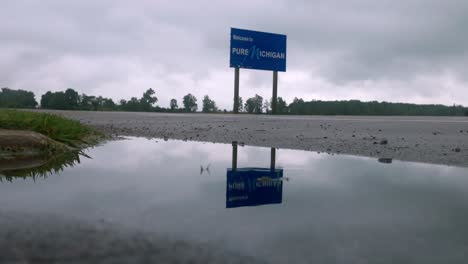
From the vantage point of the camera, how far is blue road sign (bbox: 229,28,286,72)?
72.9 feet

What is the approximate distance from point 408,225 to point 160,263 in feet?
3.13

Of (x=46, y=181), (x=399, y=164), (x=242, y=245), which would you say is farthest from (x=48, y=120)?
(x=242, y=245)

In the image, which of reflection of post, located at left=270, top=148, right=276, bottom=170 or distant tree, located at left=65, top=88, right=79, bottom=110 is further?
distant tree, located at left=65, top=88, right=79, bottom=110

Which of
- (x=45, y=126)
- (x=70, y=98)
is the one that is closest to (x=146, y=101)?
(x=70, y=98)

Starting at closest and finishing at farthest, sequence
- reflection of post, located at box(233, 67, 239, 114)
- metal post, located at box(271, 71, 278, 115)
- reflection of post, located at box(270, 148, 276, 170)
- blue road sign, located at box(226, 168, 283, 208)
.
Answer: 1. blue road sign, located at box(226, 168, 283, 208)
2. reflection of post, located at box(270, 148, 276, 170)
3. reflection of post, located at box(233, 67, 239, 114)
4. metal post, located at box(271, 71, 278, 115)

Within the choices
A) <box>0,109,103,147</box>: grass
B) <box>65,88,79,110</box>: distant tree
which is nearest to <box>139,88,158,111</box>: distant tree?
<box>65,88,79,110</box>: distant tree

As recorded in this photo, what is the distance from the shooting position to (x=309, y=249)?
4.23 feet

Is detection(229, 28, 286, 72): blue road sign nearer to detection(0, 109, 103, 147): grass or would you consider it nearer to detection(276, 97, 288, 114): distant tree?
detection(276, 97, 288, 114): distant tree

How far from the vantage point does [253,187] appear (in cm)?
226

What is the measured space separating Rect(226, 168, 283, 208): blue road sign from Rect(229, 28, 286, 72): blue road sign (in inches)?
770

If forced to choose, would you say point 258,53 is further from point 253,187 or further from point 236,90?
point 253,187

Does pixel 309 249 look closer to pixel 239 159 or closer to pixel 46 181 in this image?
pixel 46 181

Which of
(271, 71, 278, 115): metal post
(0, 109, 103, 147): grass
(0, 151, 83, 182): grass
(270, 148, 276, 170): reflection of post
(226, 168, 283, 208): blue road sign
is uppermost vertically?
(271, 71, 278, 115): metal post

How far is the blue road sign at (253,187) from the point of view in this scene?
75.9 inches
